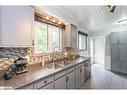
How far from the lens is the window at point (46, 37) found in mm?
3190

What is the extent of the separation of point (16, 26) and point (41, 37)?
56.5 inches

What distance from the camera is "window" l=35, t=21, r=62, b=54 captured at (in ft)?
10.5

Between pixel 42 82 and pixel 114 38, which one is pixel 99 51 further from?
pixel 42 82

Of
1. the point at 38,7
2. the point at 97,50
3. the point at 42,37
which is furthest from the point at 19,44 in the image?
the point at 97,50

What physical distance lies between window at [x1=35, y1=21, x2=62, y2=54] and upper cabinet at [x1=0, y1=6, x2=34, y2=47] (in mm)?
928

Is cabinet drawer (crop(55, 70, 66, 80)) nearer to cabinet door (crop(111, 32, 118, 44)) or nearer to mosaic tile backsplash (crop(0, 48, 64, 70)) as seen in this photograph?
mosaic tile backsplash (crop(0, 48, 64, 70))

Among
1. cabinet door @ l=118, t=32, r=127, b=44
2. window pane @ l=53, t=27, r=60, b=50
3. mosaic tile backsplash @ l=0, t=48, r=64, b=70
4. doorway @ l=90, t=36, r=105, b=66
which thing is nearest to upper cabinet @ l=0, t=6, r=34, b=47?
mosaic tile backsplash @ l=0, t=48, r=64, b=70

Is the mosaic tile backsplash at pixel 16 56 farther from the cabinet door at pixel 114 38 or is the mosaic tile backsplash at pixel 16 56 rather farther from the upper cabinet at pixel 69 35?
the cabinet door at pixel 114 38

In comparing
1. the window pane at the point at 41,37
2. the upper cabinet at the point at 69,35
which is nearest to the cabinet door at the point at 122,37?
the upper cabinet at the point at 69,35

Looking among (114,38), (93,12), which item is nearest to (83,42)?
(114,38)

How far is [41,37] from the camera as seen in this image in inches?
132

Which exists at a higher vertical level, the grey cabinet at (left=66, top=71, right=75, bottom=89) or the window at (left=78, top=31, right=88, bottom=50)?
the window at (left=78, top=31, right=88, bottom=50)

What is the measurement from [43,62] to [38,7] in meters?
1.26

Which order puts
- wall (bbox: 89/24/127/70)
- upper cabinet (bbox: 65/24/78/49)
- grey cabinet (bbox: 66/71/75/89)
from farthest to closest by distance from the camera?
1. wall (bbox: 89/24/127/70)
2. upper cabinet (bbox: 65/24/78/49)
3. grey cabinet (bbox: 66/71/75/89)
